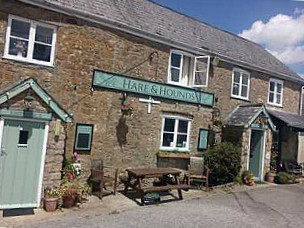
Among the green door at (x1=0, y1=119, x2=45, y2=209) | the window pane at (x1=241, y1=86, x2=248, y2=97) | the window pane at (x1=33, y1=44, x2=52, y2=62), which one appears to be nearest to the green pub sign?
the window pane at (x1=33, y1=44, x2=52, y2=62)

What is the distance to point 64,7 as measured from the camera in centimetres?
1077

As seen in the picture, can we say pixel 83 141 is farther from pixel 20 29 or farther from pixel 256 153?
pixel 256 153

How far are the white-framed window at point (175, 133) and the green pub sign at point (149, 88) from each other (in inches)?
34.5

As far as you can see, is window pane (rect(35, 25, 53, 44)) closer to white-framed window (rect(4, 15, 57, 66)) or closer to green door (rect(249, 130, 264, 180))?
white-framed window (rect(4, 15, 57, 66))

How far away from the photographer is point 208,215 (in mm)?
9633

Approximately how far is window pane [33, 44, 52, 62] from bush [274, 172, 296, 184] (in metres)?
11.6

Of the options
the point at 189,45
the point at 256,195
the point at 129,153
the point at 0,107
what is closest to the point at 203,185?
the point at 256,195

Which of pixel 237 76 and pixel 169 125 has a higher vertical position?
pixel 237 76

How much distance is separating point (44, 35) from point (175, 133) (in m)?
6.32

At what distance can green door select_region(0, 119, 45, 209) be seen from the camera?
907cm

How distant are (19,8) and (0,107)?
3171mm

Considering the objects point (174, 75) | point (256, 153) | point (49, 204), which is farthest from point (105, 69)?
point (256, 153)

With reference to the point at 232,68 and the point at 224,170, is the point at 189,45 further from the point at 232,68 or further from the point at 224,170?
the point at 224,170

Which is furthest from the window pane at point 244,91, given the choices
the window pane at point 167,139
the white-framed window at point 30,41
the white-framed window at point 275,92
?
the white-framed window at point 30,41
